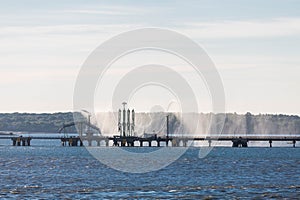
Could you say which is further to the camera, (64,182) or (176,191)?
(64,182)

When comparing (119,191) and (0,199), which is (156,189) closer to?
(119,191)

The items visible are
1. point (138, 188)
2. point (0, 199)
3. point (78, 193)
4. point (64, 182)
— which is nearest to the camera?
point (0, 199)

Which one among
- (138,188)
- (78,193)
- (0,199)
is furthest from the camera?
(138,188)

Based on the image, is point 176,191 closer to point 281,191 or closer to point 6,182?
point 281,191

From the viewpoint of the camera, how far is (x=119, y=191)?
92312mm

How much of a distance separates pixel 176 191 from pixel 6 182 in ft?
76.8

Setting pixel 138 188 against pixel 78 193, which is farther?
pixel 138 188

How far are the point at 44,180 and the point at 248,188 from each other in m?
26.1

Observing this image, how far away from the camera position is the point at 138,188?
9569 centimetres

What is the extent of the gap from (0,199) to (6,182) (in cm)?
2289

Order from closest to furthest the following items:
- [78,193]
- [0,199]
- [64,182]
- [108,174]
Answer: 1. [0,199]
2. [78,193]
3. [64,182]
4. [108,174]

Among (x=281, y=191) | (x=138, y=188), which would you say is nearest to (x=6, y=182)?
(x=138, y=188)

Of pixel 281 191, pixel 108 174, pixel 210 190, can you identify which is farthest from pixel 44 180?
pixel 281 191

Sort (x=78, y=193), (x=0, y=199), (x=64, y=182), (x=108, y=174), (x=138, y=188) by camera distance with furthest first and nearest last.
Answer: (x=108, y=174)
(x=64, y=182)
(x=138, y=188)
(x=78, y=193)
(x=0, y=199)
